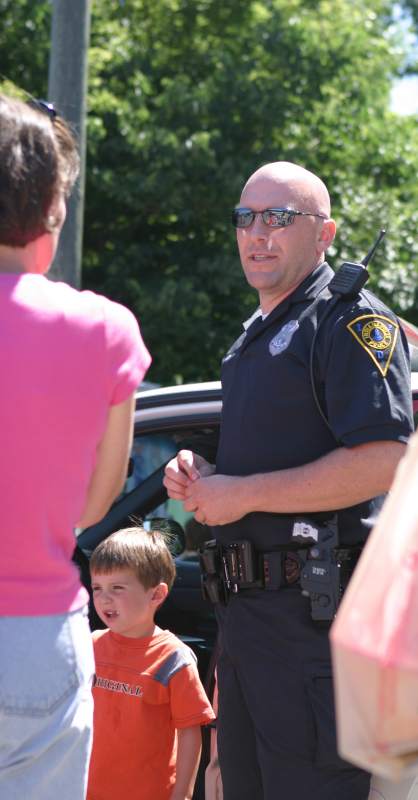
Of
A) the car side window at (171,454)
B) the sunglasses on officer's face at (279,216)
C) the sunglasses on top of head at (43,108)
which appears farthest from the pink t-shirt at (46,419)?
the car side window at (171,454)

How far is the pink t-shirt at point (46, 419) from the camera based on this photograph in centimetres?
189

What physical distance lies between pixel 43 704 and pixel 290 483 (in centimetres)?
94

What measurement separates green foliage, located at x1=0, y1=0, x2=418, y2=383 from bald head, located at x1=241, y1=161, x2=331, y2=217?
22.8ft

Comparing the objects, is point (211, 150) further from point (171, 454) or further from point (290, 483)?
point (290, 483)

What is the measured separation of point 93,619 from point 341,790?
1.22m

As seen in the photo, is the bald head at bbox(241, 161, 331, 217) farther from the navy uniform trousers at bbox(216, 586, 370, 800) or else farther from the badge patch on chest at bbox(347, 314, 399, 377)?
the navy uniform trousers at bbox(216, 586, 370, 800)

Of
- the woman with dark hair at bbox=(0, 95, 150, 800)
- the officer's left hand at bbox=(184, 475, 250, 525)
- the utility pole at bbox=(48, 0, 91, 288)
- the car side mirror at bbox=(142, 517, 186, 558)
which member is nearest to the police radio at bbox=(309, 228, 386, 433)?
Answer: the officer's left hand at bbox=(184, 475, 250, 525)

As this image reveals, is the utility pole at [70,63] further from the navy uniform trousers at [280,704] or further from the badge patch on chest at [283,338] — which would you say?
the navy uniform trousers at [280,704]

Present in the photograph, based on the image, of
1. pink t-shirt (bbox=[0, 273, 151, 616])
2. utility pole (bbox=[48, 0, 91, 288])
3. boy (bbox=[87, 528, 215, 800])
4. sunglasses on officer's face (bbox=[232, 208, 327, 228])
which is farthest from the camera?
utility pole (bbox=[48, 0, 91, 288])

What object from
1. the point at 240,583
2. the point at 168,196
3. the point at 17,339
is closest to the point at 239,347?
the point at 240,583

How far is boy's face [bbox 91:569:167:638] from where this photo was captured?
3402 mm

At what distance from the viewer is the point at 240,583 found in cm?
283

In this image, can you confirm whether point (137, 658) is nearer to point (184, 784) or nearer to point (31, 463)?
point (184, 784)

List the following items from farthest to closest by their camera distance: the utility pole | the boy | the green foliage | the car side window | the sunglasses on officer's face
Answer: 1. the green foliage
2. the utility pole
3. the car side window
4. the boy
5. the sunglasses on officer's face
